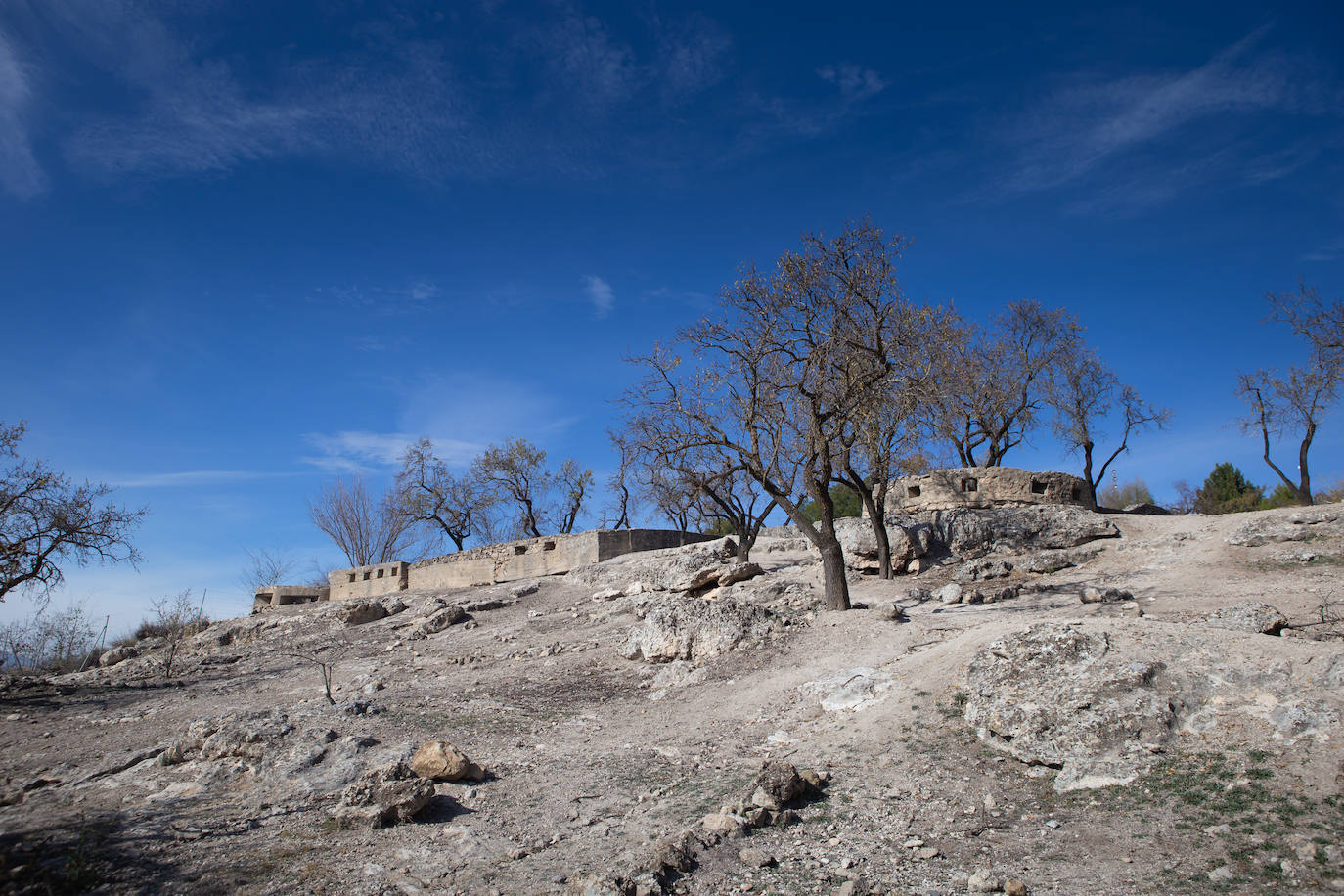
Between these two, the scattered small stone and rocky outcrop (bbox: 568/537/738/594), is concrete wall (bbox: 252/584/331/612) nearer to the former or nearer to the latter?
rocky outcrop (bbox: 568/537/738/594)

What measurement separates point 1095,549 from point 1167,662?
34.2ft

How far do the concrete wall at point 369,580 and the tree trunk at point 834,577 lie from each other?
1852 cm

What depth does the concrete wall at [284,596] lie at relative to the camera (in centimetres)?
2697

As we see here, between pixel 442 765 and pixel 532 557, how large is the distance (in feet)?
54.0

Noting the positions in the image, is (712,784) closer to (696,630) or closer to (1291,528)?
(696,630)

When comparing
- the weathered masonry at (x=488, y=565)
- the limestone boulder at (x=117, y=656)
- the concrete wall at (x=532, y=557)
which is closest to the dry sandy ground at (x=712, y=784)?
the limestone boulder at (x=117, y=656)

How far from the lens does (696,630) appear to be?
11.4m

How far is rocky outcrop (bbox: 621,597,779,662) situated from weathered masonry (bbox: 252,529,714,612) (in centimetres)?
969

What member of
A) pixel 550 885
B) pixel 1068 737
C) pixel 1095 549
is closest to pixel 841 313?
pixel 1095 549

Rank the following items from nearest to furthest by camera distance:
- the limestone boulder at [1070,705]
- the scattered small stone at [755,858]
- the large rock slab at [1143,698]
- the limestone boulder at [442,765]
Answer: the scattered small stone at [755,858] → the large rock slab at [1143,698] → the limestone boulder at [1070,705] → the limestone boulder at [442,765]

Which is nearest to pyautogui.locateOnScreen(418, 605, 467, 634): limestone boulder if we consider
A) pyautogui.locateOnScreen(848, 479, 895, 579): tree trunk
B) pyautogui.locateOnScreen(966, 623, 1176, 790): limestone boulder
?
pyautogui.locateOnScreen(848, 479, 895, 579): tree trunk

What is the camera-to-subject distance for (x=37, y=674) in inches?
716

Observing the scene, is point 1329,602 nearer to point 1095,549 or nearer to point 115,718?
point 1095,549

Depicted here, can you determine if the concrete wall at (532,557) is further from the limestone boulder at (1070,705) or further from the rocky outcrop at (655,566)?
the limestone boulder at (1070,705)
